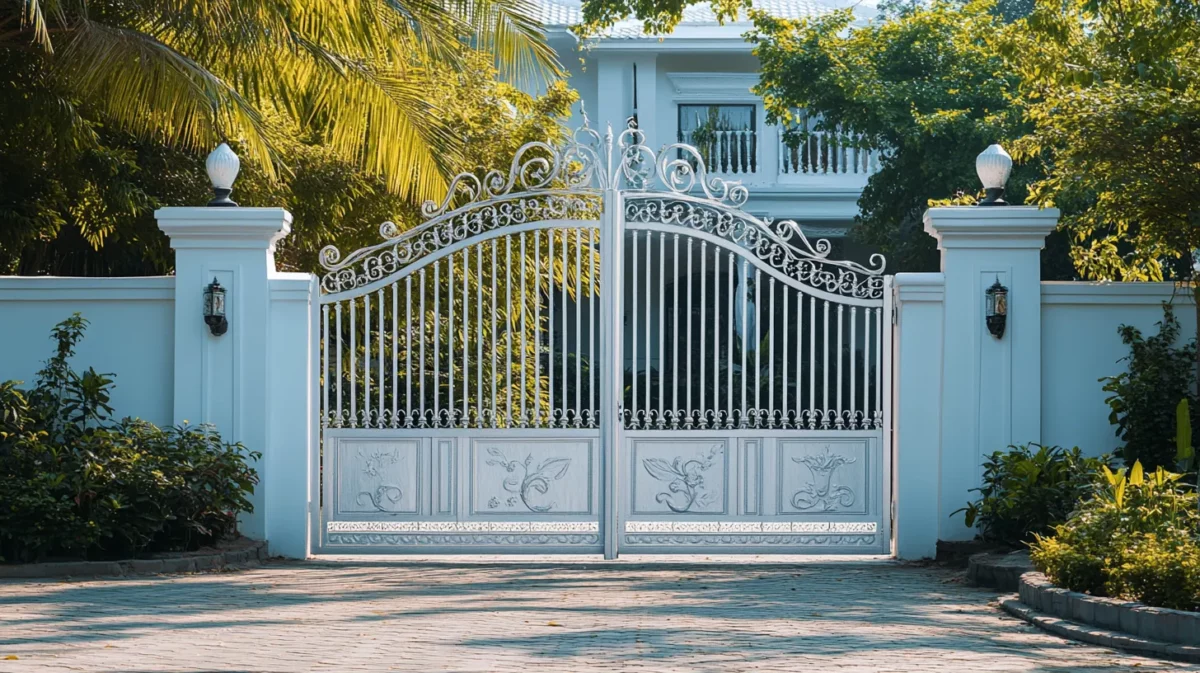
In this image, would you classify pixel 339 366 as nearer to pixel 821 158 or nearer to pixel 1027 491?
pixel 1027 491

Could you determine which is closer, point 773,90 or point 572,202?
point 572,202

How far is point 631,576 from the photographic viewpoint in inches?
370

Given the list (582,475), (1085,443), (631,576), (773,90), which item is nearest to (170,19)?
(582,475)

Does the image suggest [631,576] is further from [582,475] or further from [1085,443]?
[1085,443]

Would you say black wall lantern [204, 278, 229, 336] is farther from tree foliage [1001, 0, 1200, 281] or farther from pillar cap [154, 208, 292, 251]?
tree foliage [1001, 0, 1200, 281]

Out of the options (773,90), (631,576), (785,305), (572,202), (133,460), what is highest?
(773,90)

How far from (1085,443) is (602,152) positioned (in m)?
3.94

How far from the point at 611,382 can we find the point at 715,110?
14828mm

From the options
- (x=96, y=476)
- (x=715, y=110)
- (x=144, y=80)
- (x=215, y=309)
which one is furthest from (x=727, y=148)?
(x=96, y=476)

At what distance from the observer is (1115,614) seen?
6.93 m

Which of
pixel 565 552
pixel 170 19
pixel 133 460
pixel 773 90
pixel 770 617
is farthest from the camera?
pixel 773 90

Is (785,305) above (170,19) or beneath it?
beneath

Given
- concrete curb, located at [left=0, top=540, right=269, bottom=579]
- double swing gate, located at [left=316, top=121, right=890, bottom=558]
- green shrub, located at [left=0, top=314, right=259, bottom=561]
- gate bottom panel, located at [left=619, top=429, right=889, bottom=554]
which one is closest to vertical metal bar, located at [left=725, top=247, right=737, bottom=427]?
double swing gate, located at [left=316, top=121, right=890, bottom=558]

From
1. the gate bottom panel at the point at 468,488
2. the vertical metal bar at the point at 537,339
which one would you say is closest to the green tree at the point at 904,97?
the vertical metal bar at the point at 537,339
